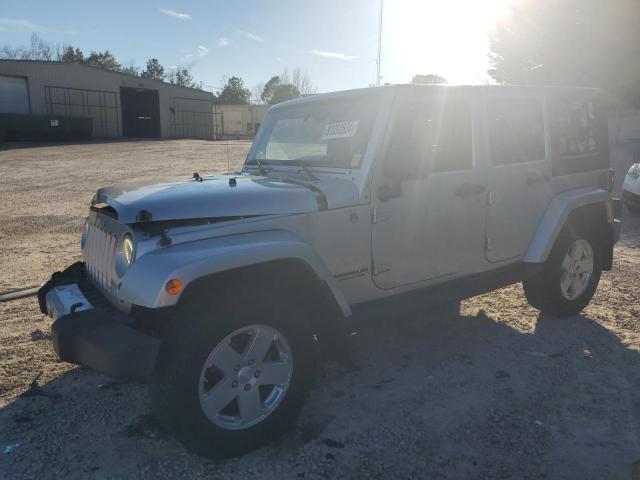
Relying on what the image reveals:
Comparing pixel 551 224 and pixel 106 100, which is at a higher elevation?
pixel 106 100

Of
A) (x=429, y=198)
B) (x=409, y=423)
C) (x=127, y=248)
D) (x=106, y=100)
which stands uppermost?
(x=106, y=100)

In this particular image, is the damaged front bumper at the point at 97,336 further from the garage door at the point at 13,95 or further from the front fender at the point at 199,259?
the garage door at the point at 13,95

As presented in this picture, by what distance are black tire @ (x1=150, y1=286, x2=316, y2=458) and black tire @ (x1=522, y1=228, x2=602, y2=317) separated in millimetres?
2637

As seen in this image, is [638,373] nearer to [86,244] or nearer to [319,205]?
[319,205]

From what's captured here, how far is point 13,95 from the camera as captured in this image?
31703mm

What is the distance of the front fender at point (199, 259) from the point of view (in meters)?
2.46

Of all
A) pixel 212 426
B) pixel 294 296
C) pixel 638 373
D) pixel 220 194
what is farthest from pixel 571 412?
pixel 220 194

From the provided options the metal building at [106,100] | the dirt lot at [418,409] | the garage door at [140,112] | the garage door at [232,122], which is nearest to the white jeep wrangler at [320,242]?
the dirt lot at [418,409]

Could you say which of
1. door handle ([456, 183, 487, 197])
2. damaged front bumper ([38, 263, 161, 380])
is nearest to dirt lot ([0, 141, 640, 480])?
damaged front bumper ([38, 263, 161, 380])

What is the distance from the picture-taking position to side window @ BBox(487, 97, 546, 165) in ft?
13.3

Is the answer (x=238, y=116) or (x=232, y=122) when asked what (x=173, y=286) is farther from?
(x=232, y=122)

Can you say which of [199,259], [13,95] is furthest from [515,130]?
[13,95]

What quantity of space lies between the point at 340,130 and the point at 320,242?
91 centimetres

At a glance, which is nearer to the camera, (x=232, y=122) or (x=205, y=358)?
→ (x=205, y=358)
